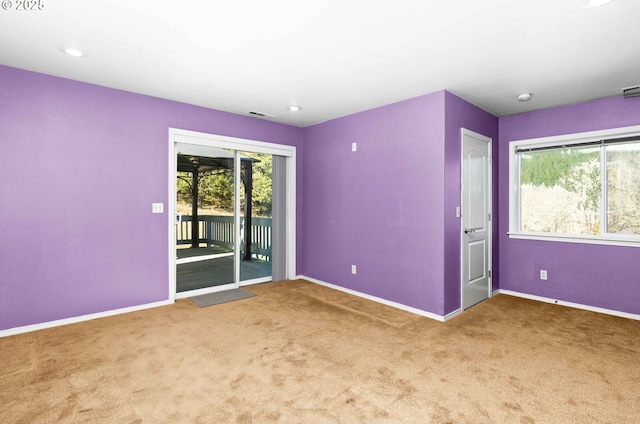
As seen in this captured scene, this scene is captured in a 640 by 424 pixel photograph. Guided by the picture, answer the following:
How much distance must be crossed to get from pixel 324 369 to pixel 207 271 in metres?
3.25

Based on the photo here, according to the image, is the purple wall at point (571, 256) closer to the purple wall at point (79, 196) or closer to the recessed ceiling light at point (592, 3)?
the recessed ceiling light at point (592, 3)

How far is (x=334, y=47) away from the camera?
2549mm

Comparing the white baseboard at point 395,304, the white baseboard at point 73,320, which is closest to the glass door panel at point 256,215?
the white baseboard at point 395,304

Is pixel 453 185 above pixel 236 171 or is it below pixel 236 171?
below

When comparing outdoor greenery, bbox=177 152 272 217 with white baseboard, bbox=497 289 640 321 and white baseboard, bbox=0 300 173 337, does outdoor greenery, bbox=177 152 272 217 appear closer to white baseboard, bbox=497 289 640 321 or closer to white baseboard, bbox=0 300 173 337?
white baseboard, bbox=0 300 173 337

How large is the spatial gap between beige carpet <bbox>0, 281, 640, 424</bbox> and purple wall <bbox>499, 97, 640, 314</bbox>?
330 mm

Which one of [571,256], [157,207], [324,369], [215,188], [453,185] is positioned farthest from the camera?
[215,188]

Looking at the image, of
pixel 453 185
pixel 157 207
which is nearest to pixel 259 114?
pixel 157 207

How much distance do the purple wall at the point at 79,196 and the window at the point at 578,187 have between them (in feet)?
15.0

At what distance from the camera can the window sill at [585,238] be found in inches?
141

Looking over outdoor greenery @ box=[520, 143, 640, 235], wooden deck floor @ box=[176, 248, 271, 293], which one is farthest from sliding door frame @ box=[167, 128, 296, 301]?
outdoor greenery @ box=[520, 143, 640, 235]

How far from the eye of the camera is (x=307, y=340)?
2928 millimetres

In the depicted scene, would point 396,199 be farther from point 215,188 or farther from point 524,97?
point 215,188

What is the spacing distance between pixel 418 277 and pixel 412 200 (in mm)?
890
